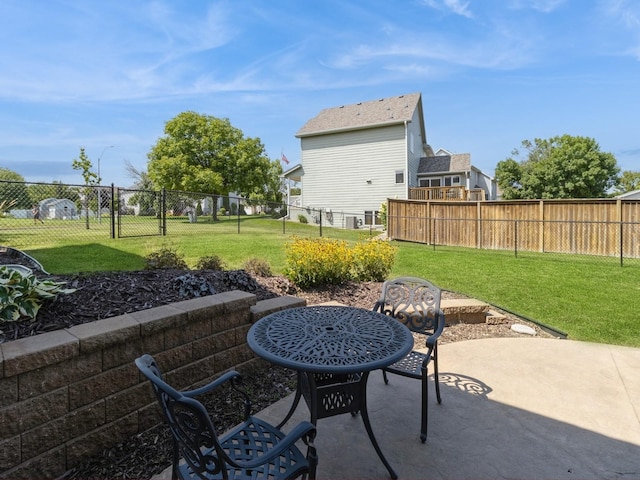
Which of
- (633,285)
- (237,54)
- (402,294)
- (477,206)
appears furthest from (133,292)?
(477,206)

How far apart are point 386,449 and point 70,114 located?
65.6 feet

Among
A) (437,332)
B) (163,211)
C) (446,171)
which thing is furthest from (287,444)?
(446,171)

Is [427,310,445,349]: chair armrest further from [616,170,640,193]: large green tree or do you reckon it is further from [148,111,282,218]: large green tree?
[616,170,640,193]: large green tree

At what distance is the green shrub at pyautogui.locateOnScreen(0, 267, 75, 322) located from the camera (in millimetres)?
2143

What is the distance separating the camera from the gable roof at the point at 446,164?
2202cm

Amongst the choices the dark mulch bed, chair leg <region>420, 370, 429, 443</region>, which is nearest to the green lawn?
the dark mulch bed

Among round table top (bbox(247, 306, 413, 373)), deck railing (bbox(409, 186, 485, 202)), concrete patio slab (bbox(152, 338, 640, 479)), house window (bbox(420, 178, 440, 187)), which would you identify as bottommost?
concrete patio slab (bbox(152, 338, 640, 479))

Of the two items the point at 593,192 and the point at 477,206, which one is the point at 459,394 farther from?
the point at 593,192

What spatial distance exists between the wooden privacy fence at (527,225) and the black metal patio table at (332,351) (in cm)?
955

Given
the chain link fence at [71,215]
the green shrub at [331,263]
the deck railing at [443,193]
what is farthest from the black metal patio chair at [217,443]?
the deck railing at [443,193]

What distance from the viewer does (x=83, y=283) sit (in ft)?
10.4

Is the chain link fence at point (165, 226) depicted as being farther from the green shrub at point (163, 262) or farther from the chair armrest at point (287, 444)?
the chair armrest at point (287, 444)

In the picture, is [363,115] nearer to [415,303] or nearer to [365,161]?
[365,161]

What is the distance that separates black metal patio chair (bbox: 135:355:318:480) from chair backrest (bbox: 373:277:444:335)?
1.54 meters
